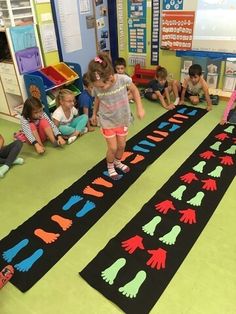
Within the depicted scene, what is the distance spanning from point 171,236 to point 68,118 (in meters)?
1.61

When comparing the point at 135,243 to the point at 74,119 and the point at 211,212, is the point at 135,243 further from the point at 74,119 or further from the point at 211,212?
the point at 74,119

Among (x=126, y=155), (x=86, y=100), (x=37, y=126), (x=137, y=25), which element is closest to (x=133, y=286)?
(x=126, y=155)

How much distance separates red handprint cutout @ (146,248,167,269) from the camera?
146cm

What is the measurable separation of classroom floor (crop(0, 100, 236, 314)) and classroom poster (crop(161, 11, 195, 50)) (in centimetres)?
149

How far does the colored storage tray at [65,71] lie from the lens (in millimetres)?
3046

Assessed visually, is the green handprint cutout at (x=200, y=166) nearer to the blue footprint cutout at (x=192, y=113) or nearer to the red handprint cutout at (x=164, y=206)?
the red handprint cutout at (x=164, y=206)

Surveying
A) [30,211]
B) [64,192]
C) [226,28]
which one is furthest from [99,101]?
[226,28]

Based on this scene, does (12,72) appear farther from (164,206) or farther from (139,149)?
(164,206)

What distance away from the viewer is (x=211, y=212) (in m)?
1.77

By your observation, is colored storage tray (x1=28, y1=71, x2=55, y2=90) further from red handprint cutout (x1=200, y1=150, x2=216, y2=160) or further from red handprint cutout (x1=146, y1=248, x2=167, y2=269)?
red handprint cutout (x1=146, y1=248, x2=167, y2=269)

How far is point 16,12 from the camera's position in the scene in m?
2.66

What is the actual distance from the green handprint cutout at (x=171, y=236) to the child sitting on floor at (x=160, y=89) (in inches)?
74.0

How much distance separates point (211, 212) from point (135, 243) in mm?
546

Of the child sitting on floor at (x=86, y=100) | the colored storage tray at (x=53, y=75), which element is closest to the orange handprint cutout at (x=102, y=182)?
the child sitting on floor at (x=86, y=100)
